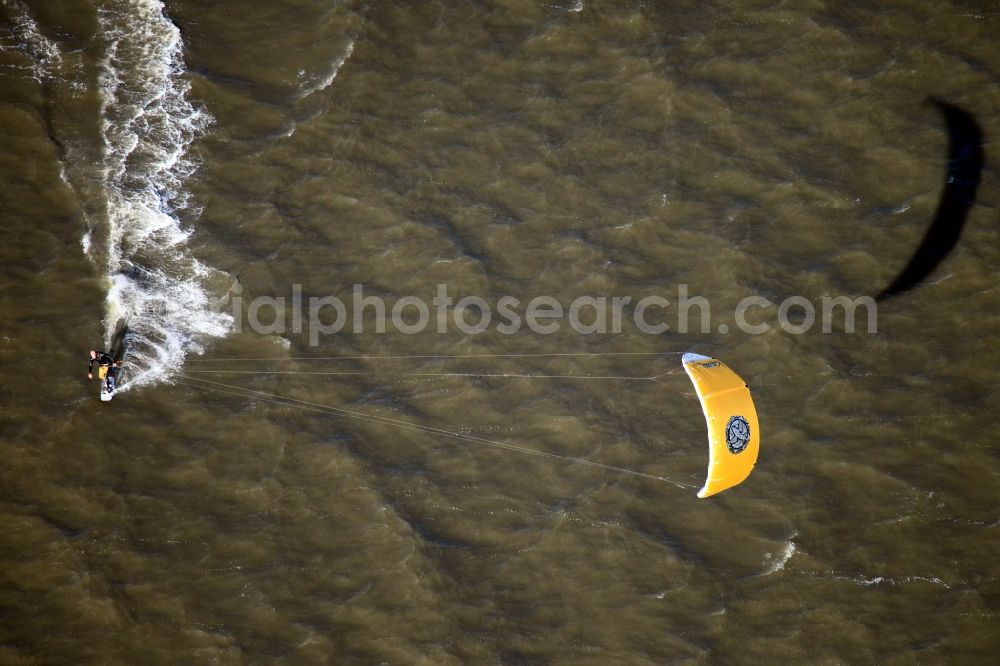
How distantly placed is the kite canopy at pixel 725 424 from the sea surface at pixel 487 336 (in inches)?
83.4

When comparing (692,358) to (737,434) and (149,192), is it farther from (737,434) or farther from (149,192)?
(149,192)

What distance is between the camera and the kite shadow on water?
26.2 meters

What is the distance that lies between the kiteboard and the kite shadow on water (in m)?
23.5

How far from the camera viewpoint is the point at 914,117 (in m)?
26.9

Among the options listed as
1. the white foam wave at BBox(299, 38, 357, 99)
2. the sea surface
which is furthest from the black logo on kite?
the white foam wave at BBox(299, 38, 357, 99)

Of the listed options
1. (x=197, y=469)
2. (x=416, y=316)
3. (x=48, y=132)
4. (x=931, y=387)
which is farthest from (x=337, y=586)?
(x=931, y=387)

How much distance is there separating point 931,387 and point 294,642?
816 inches

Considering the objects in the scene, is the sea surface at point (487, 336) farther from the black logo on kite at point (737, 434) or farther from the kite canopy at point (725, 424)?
the black logo on kite at point (737, 434)

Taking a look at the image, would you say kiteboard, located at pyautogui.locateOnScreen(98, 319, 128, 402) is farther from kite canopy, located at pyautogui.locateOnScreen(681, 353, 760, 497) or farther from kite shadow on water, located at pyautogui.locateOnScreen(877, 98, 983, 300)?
kite shadow on water, located at pyautogui.locateOnScreen(877, 98, 983, 300)

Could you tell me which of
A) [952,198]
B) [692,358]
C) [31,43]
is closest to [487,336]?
[692,358]

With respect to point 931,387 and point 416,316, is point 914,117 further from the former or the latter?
point 416,316

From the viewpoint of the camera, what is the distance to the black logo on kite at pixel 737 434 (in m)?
22.3

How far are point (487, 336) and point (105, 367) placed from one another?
1124 centimetres

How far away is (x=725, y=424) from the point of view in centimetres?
2217
